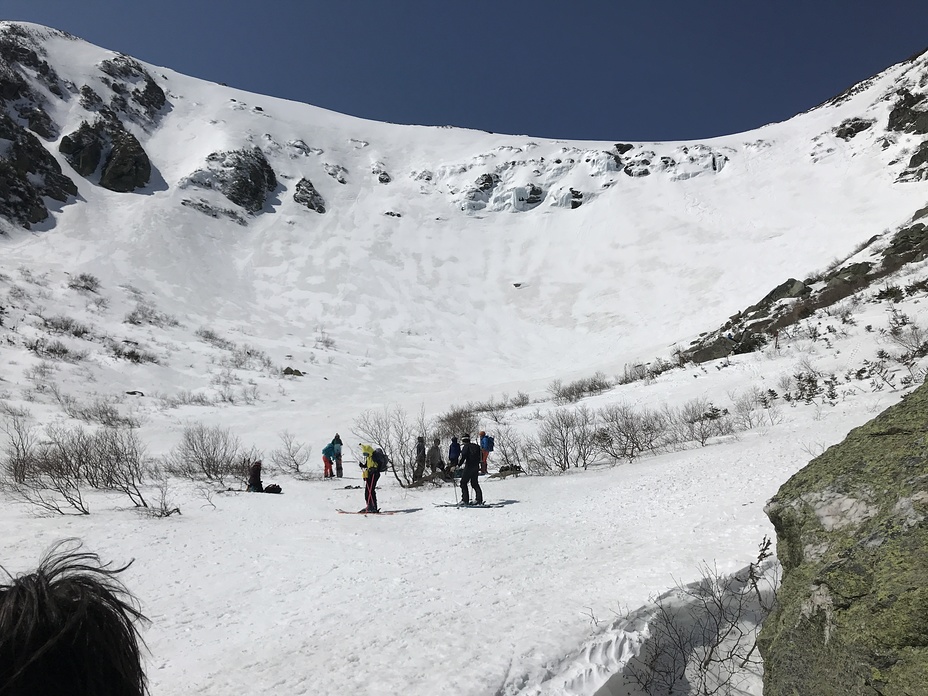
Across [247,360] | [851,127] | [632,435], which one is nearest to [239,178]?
[247,360]

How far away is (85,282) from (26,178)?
73.9 feet

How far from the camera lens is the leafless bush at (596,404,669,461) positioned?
11938 millimetres

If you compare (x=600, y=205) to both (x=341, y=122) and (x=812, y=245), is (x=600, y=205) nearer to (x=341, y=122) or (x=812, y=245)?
(x=812, y=245)

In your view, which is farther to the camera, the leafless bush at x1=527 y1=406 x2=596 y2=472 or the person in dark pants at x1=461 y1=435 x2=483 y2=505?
the leafless bush at x1=527 y1=406 x2=596 y2=472

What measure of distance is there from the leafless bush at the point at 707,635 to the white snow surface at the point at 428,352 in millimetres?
155

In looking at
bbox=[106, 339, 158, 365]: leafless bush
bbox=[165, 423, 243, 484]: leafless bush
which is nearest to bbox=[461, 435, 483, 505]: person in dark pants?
bbox=[165, 423, 243, 484]: leafless bush

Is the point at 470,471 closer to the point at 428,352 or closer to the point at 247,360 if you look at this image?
the point at 247,360

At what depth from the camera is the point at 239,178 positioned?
208 ft

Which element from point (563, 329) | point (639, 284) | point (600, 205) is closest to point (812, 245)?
point (639, 284)

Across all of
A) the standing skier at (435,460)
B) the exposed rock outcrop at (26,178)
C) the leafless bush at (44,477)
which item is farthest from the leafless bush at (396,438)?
the exposed rock outcrop at (26,178)

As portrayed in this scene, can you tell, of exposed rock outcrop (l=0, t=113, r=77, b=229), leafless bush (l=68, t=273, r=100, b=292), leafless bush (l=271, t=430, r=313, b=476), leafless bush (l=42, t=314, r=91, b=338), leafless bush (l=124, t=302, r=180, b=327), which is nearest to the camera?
leafless bush (l=271, t=430, r=313, b=476)

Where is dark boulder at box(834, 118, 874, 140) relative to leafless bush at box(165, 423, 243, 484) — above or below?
above

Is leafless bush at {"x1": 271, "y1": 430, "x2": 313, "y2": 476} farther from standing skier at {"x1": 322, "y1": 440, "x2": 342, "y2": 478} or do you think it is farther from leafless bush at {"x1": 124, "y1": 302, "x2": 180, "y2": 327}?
leafless bush at {"x1": 124, "y1": 302, "x2": 180, "y2": 327}

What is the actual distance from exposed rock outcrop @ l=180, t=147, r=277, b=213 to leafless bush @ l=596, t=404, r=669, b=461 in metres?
60.1
